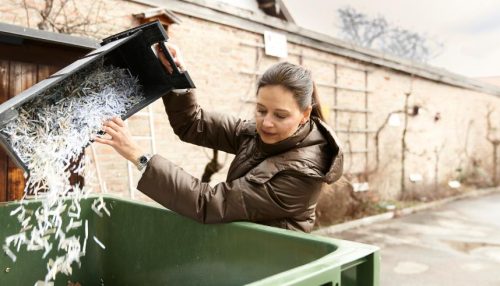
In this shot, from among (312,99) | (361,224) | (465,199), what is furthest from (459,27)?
(312,99)

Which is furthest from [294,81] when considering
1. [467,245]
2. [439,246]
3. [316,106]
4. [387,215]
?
[387,215]

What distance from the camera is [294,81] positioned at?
6.06ft

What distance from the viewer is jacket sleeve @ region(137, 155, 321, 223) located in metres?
1.70

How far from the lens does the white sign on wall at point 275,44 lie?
22.6 feet

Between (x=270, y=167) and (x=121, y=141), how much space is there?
1.92 ft

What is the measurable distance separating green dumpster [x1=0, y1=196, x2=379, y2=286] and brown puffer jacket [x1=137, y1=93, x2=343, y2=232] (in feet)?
0.33

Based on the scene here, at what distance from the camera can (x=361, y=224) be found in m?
7.27

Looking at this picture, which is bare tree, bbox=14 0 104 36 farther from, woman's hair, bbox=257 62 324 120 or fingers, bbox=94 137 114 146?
woman's hair, bbox=257 62 324 120

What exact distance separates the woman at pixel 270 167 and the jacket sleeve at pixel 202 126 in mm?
254

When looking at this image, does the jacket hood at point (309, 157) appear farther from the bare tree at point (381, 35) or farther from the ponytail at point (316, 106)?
the bare tree at point (381, 35)

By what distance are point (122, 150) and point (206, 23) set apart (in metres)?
4.56

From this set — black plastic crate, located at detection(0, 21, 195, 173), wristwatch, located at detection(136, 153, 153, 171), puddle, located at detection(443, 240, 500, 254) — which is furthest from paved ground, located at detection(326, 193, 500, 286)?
wristwatch, located at detection(136, 153, 153, 171)

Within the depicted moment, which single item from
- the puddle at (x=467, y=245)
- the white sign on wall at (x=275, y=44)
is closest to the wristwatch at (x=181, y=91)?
the white sign on wall at (x=275, y=44)

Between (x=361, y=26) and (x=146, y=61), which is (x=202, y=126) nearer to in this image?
(x=146, y=61)
